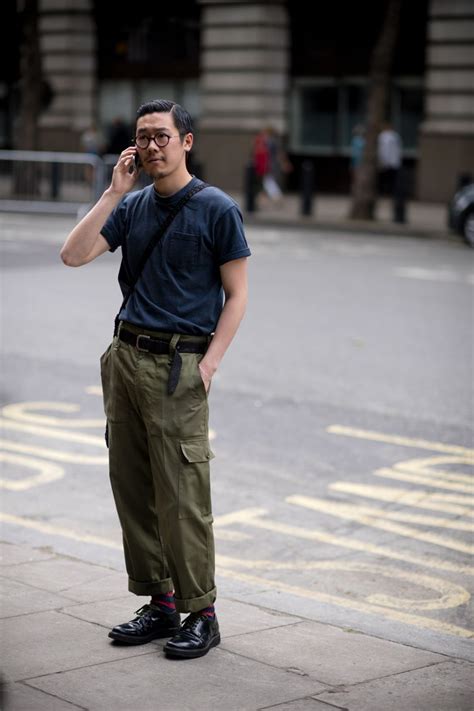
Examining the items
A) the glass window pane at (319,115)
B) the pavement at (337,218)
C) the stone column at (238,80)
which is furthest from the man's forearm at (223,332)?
the glass window pane at (319,115)

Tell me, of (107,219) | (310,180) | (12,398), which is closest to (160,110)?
(107,219)

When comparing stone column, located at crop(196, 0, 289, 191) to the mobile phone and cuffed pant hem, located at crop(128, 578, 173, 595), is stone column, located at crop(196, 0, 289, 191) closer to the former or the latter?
the mobile phone

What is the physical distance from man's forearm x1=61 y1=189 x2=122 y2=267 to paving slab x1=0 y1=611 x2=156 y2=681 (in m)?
1.30

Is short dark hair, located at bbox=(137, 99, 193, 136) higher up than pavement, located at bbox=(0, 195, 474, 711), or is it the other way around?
short dark hair, located at bbox=(137, 99, 193, 136)

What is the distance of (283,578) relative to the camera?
232 inches

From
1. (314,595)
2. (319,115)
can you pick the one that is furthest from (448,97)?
(314,595)

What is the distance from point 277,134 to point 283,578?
27785mm

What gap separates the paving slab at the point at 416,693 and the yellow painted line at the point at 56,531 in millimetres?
2149

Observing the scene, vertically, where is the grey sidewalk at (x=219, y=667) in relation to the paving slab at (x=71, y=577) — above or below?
above

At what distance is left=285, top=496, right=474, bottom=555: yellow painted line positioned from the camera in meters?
6.45

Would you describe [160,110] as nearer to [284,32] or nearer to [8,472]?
[8,472]

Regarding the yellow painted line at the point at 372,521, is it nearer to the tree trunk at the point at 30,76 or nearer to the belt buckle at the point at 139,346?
the belt buckle at the point at 139,346

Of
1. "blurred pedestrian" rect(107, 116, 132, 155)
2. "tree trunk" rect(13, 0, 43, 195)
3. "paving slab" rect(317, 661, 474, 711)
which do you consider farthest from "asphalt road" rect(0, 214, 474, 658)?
"blurred pedestrian" rect(107, 116, 132, 155)

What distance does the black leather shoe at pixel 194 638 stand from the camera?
4488 millimetres
